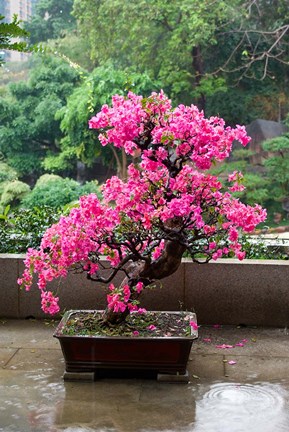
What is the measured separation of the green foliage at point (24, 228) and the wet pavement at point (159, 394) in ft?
3.13

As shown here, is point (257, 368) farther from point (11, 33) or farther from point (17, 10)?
point (17, 10)

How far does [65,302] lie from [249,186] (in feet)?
30.1

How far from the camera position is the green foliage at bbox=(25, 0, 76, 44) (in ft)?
50.5

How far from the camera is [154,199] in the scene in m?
3.87

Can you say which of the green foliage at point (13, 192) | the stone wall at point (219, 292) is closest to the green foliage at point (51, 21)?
the green foliage at point (13, 192)

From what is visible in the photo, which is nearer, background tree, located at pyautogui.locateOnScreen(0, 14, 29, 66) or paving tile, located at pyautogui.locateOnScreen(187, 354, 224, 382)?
background tree, located at pyautogui.locateOnScreen(0, 14, 29, 66)

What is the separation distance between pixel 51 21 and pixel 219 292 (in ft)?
39.9

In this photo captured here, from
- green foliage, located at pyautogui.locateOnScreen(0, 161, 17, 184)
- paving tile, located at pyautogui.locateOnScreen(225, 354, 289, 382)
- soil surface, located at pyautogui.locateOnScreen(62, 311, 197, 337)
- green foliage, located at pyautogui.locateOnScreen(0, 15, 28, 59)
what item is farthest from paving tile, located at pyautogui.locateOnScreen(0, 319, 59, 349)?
green foliage, located at pyautogui.locateOnScreen(0, 161, 17, 184)

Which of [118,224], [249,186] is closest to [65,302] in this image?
[118,224]

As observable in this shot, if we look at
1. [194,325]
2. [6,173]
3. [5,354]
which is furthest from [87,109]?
[194,325]

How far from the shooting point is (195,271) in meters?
5.06

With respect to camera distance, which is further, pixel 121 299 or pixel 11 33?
pixel 121 299

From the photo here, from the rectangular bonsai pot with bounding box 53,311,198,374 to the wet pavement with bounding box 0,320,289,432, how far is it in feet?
0.34

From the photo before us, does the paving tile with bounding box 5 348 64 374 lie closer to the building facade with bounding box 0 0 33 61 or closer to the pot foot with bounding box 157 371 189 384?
the pot foot with bounding box 157 371 189 384
